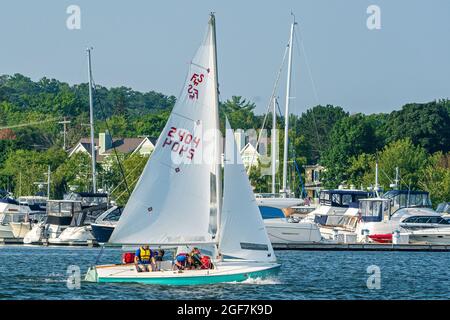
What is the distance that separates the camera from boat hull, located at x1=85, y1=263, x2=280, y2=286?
1708 inches

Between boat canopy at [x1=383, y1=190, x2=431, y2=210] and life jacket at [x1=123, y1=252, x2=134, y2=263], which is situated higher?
boat canopy at [x1=383, y1=190, x2=431, y2=210]

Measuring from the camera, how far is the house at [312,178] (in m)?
138

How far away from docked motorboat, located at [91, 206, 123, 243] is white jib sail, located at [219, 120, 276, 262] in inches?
→ 1092

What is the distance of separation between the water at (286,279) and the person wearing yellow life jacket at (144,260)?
0.71 meters

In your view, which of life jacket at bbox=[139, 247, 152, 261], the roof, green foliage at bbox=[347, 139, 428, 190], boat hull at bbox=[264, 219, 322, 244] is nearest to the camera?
life jacket at bbox=[139, 247, 152, 261]

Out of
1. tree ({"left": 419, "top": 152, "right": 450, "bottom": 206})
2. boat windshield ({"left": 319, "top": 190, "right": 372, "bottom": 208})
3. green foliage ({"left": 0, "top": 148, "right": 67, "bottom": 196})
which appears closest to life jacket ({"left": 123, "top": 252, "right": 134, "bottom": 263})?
boat windshield ({"left": 319, "top": 190, "right": 372, "bottom": 208})

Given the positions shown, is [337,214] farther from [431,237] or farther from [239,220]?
[239,220]

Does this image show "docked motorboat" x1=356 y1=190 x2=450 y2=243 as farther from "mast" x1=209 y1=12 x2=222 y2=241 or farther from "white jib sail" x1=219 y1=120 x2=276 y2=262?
"mast" x1=209 y1=12 x2=222 y2=241

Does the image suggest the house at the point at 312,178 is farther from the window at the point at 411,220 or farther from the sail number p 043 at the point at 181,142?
the sail number p 043 at the point at 181,142

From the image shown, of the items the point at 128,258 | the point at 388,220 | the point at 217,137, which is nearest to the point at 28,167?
the point at 388,220

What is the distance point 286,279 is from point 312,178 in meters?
99.1

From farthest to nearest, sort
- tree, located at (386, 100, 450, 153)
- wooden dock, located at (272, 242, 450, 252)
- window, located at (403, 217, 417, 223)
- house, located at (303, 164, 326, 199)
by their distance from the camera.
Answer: house, located at (303, 164, 326, 199)
tree, located at (386, 100, 450, 153)
window, located at (403, 217, 417, 223)
wooden dock, located at (272, 242, 450, 252)

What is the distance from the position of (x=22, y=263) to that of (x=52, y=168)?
2748 inches

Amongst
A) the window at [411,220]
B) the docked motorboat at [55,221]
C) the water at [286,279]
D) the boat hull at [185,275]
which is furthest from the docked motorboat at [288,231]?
the boat hull at [185,275]
